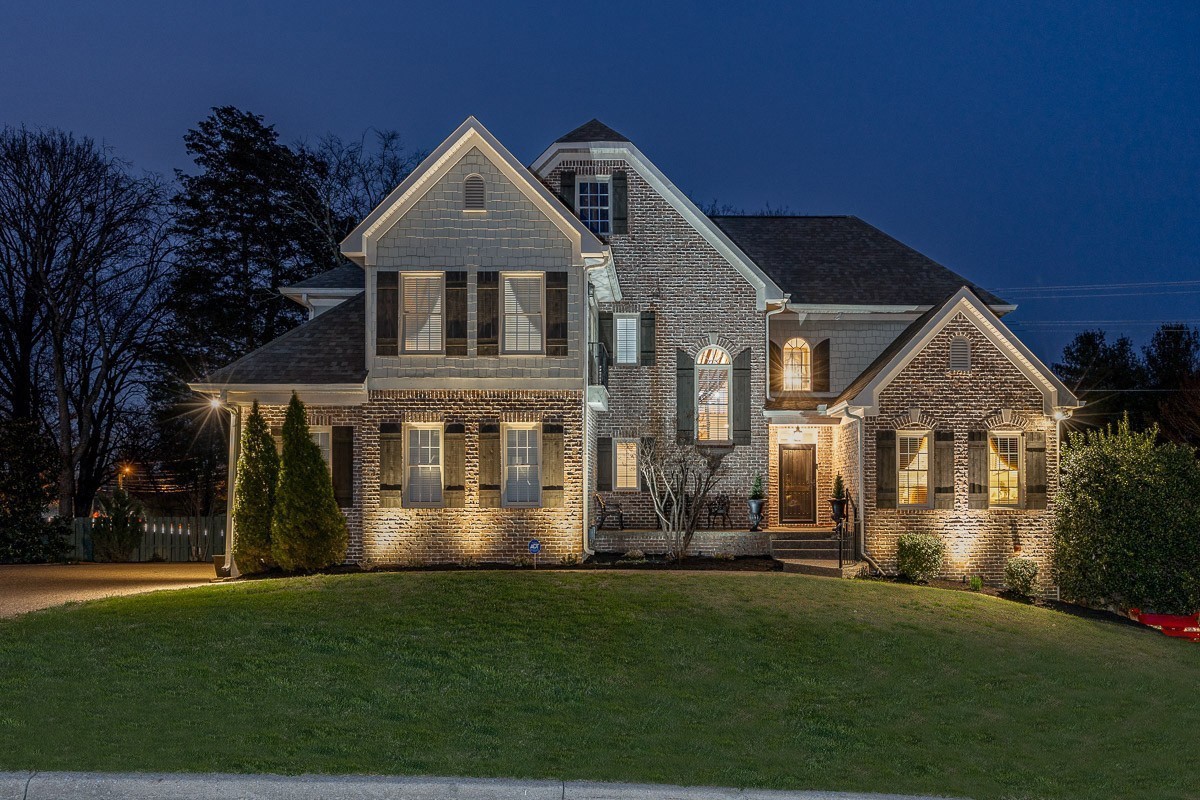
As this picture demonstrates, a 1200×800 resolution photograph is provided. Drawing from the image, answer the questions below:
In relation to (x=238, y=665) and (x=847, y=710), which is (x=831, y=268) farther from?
(x=238, y=665)

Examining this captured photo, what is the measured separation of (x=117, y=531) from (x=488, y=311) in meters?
13.7

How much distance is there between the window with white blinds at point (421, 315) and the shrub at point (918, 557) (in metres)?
9.85

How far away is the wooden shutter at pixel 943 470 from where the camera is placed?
20938 mm

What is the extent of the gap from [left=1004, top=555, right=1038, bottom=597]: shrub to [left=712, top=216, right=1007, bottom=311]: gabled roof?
659 cm

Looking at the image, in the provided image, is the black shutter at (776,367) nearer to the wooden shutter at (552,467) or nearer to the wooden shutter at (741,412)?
the wooden shutter at (741,412)

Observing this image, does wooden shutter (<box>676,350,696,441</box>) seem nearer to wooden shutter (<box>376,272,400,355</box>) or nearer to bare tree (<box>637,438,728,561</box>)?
bare tree (<box>637,438,728,561</box>)

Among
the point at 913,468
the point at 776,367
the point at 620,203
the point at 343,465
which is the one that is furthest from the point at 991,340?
the point at 343,465

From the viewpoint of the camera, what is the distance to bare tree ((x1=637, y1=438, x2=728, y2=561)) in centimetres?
2070

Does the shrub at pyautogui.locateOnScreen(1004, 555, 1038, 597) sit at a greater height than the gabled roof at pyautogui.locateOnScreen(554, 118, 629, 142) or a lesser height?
lesser

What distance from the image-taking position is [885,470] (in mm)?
20938

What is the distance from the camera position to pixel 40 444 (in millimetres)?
27062

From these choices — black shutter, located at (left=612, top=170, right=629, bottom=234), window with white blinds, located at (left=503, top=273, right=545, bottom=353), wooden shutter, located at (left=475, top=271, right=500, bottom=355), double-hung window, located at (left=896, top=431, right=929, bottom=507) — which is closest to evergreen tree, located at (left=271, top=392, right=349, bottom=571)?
wooden shutter, located at (left=475, top=271, right=500, bottom=355)

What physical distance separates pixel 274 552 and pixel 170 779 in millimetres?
11952

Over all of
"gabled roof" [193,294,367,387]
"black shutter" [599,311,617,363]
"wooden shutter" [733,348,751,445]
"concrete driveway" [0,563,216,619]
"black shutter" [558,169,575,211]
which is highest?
"black shutter" [558,169,575,211]
